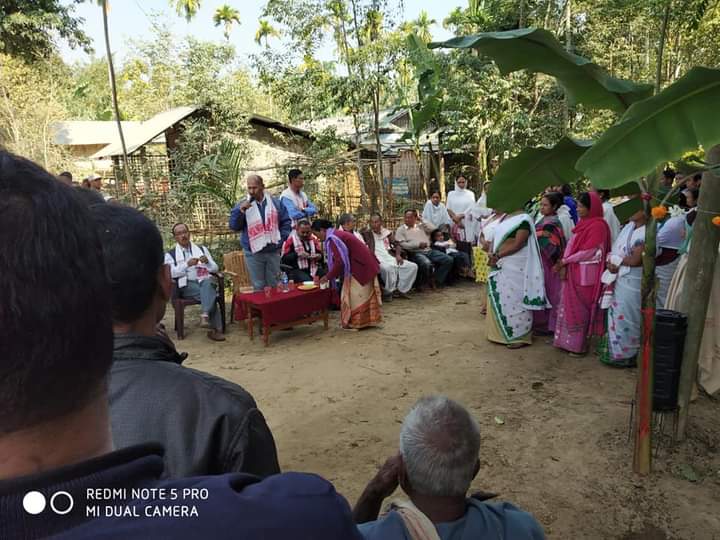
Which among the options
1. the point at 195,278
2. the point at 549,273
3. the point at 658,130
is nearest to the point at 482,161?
the point at 549,273

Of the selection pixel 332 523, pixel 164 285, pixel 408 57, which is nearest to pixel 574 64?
pixel 164 285

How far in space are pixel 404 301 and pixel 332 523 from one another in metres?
7.51

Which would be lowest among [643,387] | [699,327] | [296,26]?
[643,387]

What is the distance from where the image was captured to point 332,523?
1.88ft

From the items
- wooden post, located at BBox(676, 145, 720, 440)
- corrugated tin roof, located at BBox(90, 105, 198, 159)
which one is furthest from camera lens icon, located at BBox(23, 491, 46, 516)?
corrugated tin roof, located at BBox(90, 105, 198, 159)

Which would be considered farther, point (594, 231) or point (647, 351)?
point (594, 231)

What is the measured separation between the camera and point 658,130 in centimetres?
234

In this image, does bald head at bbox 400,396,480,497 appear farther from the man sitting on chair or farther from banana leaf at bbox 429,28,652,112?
the man sitting on chair

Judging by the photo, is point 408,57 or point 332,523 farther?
point 408,57

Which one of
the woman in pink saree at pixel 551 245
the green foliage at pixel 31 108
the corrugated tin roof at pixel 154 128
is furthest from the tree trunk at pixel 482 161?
the green foliage at pixel 31 108

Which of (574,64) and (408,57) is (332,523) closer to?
(574,64)

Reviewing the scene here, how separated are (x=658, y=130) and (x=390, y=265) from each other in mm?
5798

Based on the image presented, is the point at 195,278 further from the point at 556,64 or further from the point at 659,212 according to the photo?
the point at 659,212

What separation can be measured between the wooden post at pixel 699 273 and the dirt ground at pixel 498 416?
0.34 metres
